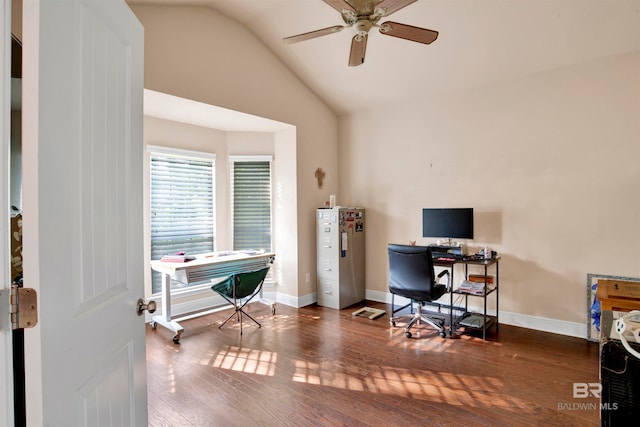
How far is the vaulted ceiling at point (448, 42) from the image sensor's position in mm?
2980

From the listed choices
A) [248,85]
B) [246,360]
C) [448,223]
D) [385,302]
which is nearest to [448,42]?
[448,223]

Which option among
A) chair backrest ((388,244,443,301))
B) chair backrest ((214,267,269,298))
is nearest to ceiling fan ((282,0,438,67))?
chair backrest ((388,244,443,301))

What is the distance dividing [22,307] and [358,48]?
2454 mm

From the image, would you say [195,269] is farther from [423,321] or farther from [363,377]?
[423,321]

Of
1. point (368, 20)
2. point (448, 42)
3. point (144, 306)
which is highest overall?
point (448, 42)

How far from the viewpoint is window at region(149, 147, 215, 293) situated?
4.11 meters

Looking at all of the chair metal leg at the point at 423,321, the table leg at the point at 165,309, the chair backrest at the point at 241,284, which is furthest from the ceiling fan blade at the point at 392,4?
the table leg at the point at 165,309

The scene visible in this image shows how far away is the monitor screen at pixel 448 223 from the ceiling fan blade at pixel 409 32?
6.85ft

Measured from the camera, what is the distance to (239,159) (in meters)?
4.79

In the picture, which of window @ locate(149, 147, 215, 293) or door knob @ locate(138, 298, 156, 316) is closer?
door knob @ locate(138, 298, 156, 316)

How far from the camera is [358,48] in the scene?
2.53m

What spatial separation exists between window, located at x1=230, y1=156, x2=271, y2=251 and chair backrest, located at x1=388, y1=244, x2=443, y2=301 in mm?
2012

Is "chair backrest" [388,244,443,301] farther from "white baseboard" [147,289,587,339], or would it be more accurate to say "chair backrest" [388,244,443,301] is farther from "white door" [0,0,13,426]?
"white door" [0,0,13,426]

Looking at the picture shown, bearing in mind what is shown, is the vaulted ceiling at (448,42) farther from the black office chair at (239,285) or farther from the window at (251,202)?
the black office chair at (239,285)
